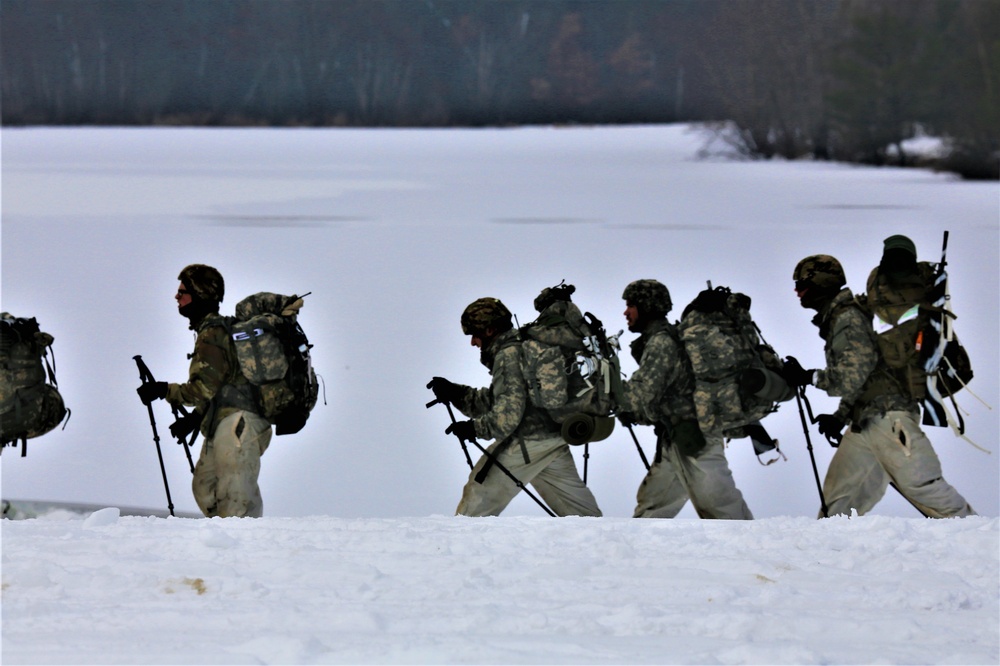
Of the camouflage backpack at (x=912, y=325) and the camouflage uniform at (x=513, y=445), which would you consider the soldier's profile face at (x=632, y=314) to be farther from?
the camouflage backpack at (x=912, y=325)

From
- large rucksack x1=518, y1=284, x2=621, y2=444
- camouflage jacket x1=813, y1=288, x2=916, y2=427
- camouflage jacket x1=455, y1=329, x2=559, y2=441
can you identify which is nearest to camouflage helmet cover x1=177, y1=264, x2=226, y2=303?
camouflage jacket x1=455, y1=329, x2=559, y2=441

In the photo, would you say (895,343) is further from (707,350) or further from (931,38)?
(931,38)

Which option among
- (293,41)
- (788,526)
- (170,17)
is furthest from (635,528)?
(170,17)

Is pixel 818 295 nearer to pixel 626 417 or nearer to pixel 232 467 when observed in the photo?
pixel 626 417

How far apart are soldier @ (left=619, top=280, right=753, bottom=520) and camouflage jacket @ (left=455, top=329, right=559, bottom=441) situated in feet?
1.29

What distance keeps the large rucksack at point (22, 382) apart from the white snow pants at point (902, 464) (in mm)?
3748

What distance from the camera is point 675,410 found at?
6.03 meters

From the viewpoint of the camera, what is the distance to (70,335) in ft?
39.7

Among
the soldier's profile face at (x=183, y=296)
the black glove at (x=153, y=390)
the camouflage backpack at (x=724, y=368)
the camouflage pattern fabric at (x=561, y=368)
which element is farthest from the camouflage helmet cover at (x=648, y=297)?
the black glove at (x=153, y=390)

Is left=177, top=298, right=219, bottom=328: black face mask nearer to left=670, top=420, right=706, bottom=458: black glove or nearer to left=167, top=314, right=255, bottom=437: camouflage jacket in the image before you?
left=167, top=314, right=255, bottom=437: camouflage jacket

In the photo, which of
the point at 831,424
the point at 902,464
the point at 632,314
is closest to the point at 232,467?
the point at 632,314

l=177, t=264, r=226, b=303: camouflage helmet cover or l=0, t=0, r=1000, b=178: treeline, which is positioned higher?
l=0, t=0, r=1000, b=178: treeline

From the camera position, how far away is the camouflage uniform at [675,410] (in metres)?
5.96

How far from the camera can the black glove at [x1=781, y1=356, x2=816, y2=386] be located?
19.5 feet
